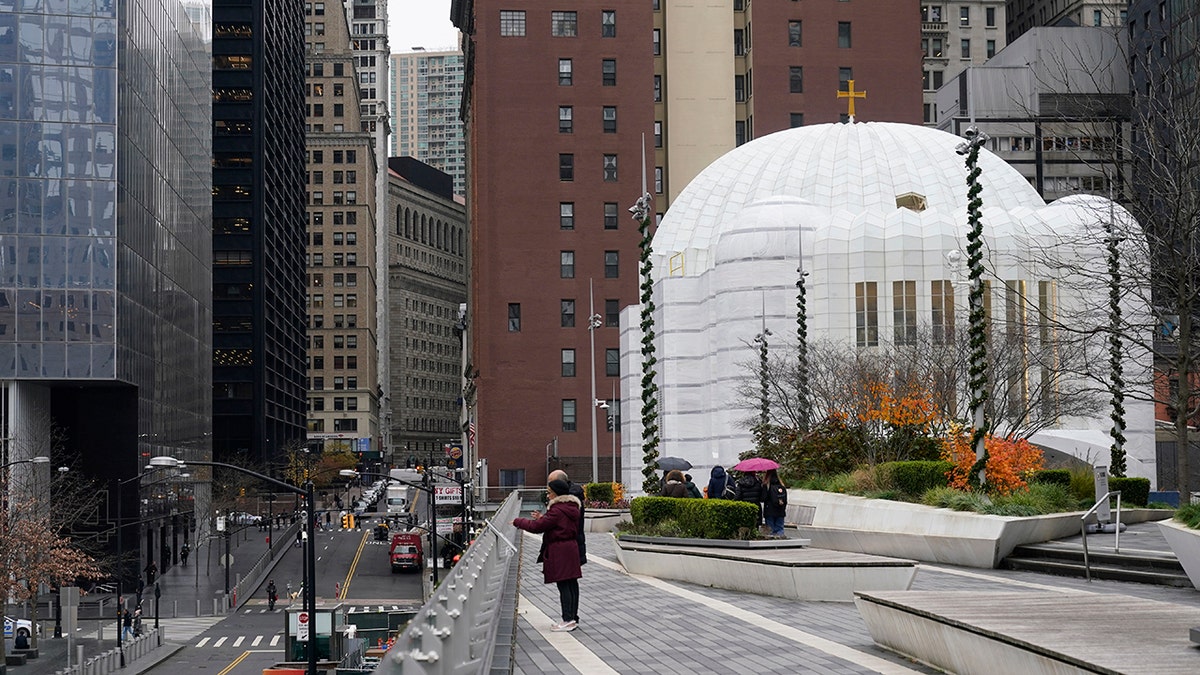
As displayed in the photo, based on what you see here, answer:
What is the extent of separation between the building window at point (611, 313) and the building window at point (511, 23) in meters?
19.3

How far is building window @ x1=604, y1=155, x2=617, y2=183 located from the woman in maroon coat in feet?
275

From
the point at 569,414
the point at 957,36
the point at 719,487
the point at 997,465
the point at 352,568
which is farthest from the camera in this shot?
the point at 957,36

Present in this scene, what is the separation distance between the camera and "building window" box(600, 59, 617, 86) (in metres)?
99.8

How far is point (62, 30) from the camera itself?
6444 centimetres

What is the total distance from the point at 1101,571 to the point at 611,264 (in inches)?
3043

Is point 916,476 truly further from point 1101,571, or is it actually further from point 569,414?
point 569,414

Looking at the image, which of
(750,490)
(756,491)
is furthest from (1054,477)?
(750,490)

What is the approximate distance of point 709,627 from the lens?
53.0 feet

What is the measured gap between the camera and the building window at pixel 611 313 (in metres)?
99.0

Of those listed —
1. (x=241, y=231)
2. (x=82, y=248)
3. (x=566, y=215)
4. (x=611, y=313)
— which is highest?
(x=241, y=231)

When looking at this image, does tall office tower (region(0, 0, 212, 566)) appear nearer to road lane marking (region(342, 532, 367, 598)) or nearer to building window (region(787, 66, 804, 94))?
road lane marking (region(342, 532, 367, 598))

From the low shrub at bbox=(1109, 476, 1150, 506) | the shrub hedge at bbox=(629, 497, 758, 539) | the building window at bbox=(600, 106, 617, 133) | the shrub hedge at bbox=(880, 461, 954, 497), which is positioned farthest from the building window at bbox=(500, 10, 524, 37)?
the shrub hedge at bbox=(629, 497, 758, 539)

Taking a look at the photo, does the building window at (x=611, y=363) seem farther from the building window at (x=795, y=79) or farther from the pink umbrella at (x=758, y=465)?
the pink umbrella at (x=758, y=465)

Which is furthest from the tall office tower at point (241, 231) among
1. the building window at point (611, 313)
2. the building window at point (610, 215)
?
the building window at point (610, 215)
